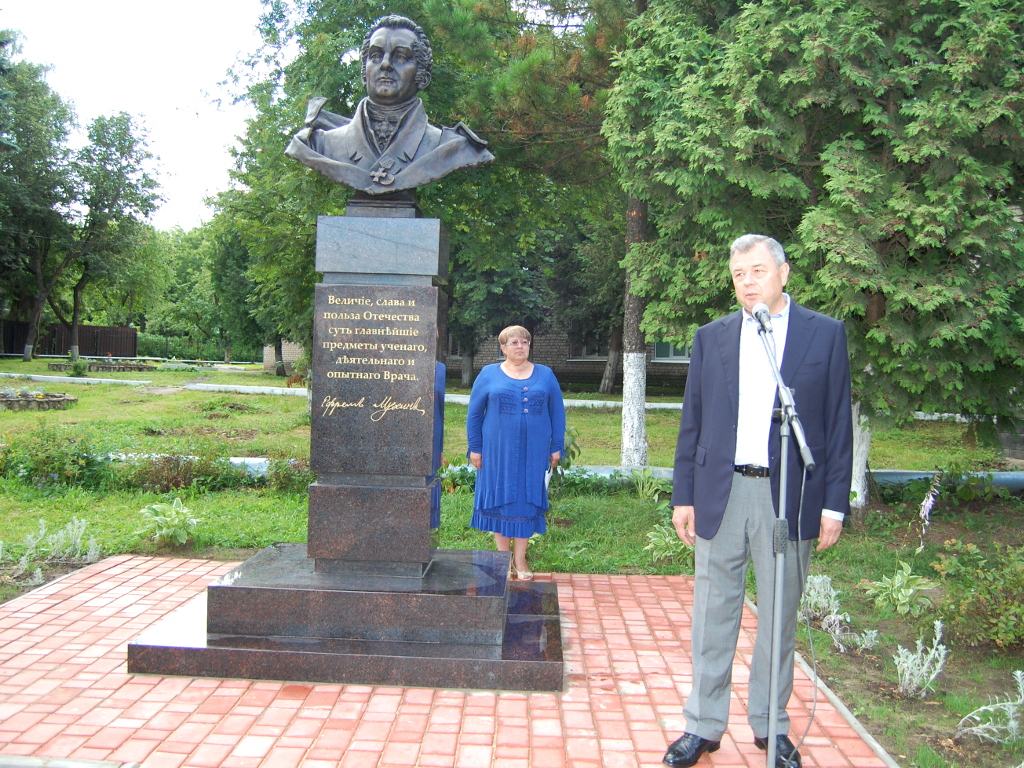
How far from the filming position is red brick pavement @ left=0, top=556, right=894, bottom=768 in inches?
132

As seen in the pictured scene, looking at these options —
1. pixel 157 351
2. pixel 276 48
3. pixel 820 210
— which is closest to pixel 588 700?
pixel 820 210

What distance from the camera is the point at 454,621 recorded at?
14.3 ft

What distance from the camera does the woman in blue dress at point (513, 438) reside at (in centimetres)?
543

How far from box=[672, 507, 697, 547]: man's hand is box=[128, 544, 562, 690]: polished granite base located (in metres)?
1.09

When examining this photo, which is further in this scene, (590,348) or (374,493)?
(590,348)

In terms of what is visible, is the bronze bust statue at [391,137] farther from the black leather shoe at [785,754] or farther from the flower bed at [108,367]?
the flower bed at [108,367]

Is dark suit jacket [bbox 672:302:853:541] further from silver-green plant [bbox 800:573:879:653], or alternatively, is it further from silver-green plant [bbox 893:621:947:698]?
silver-green plant [bbox 800:573:879:653]

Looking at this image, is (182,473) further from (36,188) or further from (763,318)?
(36,188)

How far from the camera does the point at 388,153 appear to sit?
5004 mm

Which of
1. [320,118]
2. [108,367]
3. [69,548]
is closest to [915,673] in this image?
[320,118]

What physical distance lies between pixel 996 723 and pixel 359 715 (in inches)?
113
